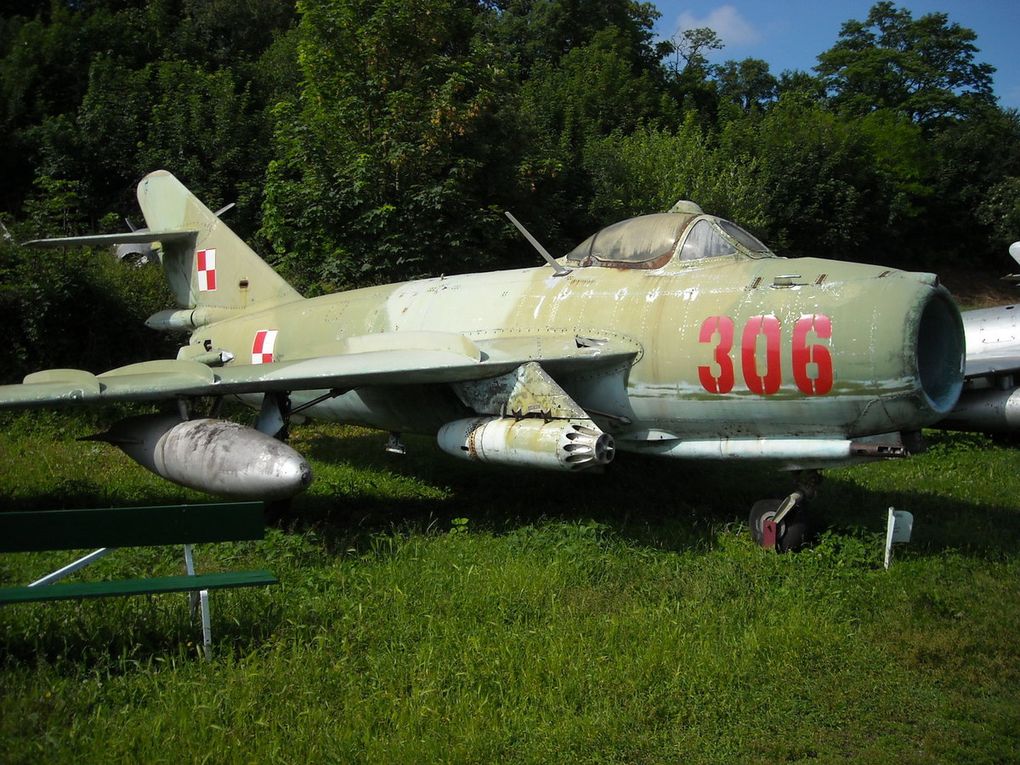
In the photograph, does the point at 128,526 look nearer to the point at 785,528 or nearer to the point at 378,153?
the point at 785,528

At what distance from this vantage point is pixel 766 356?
6.73 metres

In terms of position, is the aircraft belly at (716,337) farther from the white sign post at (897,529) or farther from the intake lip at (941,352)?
the white sign post at (897,529)

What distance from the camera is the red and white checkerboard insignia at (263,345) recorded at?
998 centimetres

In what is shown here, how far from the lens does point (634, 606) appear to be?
19.3ft

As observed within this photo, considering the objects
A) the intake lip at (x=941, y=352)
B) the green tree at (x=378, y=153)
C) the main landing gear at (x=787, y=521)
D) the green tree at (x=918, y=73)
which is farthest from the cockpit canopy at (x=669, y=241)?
the green tree at (x=918, y=73)

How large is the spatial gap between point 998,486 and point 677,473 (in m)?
3.61

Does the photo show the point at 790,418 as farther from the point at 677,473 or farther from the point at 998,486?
the point at 998,486

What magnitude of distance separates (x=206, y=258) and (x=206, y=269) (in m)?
0.14

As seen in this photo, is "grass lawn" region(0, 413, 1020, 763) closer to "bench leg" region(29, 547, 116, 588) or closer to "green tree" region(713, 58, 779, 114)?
"bench leg" region(29, 547, 116, 588)

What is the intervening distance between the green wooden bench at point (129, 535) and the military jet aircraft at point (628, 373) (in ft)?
5.40

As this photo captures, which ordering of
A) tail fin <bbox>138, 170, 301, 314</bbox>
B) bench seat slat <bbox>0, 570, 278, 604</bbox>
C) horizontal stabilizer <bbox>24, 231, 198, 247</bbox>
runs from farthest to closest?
tail fin <bbox>138, 170, 301, 314</bbox>, horizontal stabilizer <bbox>24, 231, 198, 247</bbox>, bench seat slat <bbox>0, 570, 278, 604</bbox>

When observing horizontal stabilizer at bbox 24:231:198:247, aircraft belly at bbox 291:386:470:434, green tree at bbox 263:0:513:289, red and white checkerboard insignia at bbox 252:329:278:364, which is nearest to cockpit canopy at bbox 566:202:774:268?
aircraft belly at bbox 291:386:470:434

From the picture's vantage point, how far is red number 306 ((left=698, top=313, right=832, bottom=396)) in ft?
21.4

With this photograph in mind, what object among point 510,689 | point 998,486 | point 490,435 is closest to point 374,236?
point 490,435
